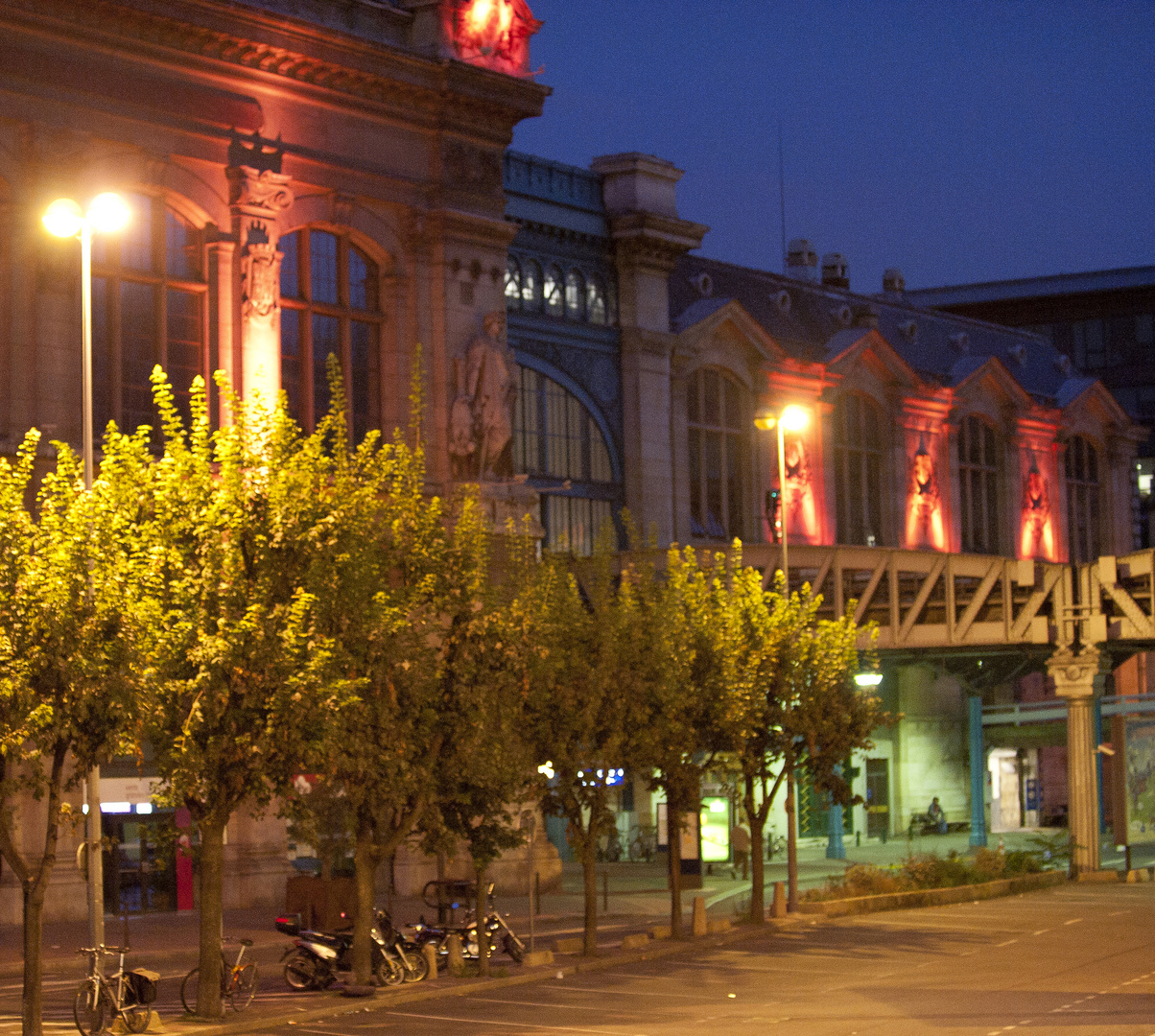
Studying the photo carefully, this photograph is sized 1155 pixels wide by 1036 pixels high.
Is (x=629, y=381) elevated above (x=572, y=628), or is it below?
above

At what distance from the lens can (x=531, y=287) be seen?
55656 mm

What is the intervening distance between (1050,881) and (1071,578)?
748cm

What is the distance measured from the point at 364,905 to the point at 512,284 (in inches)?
1157

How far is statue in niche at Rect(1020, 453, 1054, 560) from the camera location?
74.4 metres

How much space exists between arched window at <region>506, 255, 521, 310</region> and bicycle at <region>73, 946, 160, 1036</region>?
32.7 metres

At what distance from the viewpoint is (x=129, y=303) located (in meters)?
42.7

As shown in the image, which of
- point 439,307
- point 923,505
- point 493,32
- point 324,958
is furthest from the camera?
point 923,505

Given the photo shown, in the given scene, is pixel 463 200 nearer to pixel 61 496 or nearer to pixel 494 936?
pixel 494 936

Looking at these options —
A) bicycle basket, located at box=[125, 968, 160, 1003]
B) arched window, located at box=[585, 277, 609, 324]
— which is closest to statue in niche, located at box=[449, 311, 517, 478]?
arched window, located at box=[585, 277, 609, 324]

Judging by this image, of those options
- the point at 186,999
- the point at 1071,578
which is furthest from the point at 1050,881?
the point at 186,999

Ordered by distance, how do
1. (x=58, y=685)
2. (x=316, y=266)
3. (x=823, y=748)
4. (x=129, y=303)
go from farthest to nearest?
(x=316, y=266)
(x=129, y=303)
(x=823, y=748)
(x=58, y=685)

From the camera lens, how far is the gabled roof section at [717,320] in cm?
5978

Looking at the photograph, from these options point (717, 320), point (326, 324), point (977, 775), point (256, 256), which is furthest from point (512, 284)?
point (977, 775)

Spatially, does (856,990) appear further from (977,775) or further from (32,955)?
(977,775)
